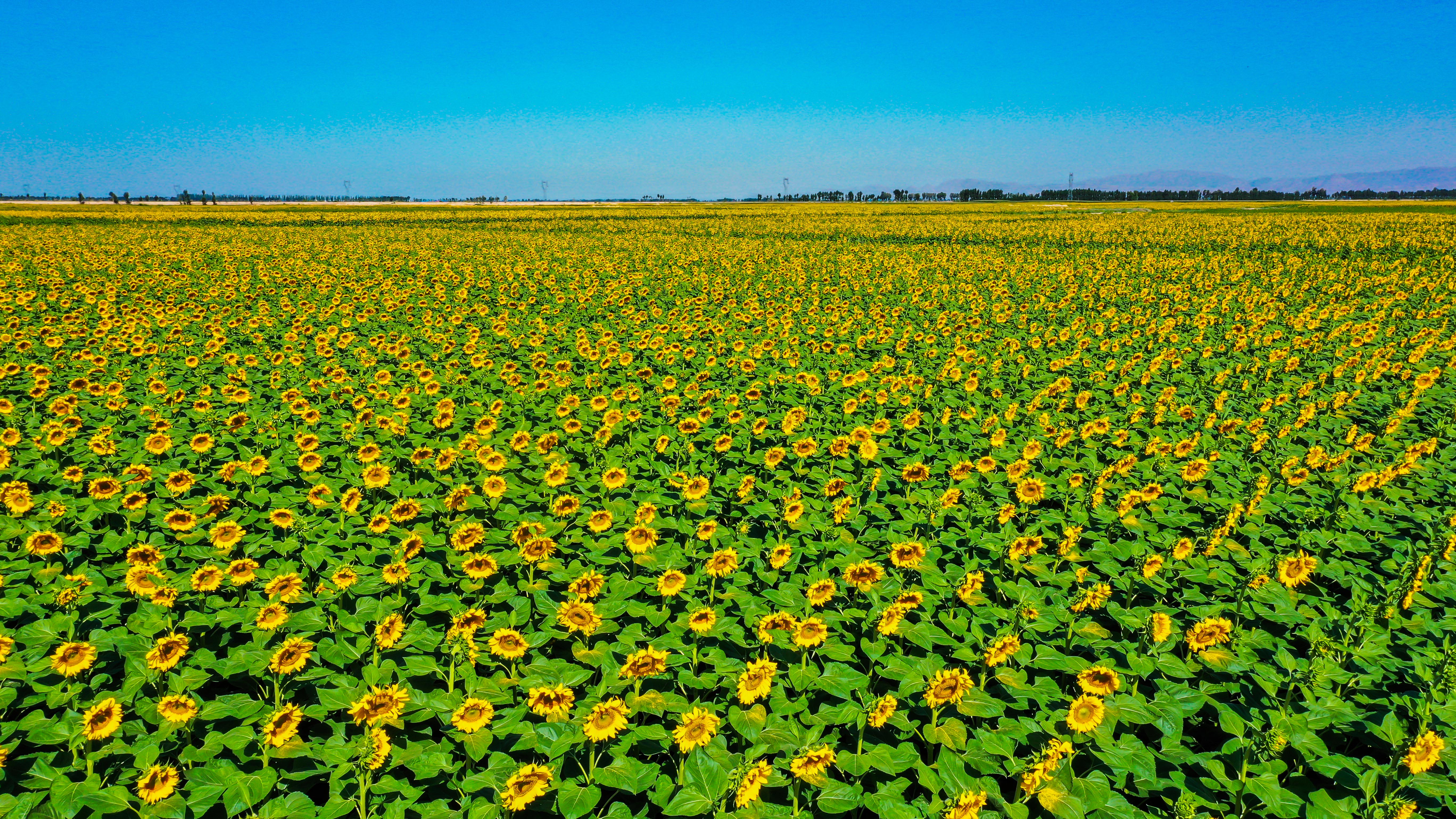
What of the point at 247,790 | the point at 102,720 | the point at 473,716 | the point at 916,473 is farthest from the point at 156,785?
the point at 916,473

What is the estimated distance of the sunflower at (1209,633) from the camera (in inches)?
122

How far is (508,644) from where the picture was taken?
308 cm

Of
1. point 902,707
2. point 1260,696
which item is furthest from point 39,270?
point 1260,696

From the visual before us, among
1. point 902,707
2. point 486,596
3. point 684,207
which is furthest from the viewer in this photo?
point 684,207

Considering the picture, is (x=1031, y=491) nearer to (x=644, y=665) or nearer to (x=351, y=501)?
(x=644, y=665)

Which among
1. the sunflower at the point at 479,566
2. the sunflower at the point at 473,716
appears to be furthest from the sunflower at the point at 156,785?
the sunflower at the point at 479,566

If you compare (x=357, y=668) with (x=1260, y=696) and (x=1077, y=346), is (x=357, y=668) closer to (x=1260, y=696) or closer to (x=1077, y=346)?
(x=1260, y=696)

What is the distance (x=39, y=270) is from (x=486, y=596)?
73.4ft

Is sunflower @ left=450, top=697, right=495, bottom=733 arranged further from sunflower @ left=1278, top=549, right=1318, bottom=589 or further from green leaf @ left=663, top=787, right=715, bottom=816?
sunflower @ left=1278, top=549, right=1318, bottom=589

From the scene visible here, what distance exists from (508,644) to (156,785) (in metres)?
1.32

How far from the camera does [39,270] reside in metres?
17.1

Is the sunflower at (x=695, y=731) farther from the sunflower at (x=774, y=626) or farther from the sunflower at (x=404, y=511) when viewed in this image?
the sunflower at (x=404, y=511)

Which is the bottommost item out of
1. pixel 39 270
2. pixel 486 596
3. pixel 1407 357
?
A: pixel 486 596

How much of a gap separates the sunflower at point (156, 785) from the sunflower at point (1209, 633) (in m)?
4.50
